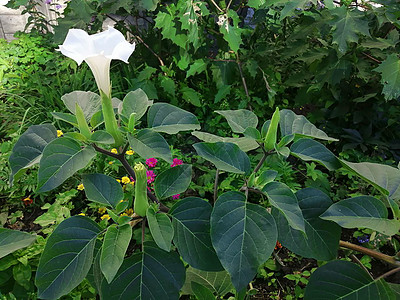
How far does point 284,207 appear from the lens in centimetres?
65

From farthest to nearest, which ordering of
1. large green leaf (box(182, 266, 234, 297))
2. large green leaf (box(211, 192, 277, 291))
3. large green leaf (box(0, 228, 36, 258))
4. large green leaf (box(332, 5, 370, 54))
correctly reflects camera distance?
large green leaf (box(332, 5, 370, 54))
large green leaf (box(182, 266, 234, 297))
large green leaf (box(0, 228, 36, 258))
large green leaf (box(211, 192, 277, 291))

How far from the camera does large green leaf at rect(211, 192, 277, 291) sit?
611 mm

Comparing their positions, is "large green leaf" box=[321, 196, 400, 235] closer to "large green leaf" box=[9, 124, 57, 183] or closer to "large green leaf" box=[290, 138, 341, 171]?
"large green leaf" box=[290, 138, 341, 171]

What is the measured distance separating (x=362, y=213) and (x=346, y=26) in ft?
4.23

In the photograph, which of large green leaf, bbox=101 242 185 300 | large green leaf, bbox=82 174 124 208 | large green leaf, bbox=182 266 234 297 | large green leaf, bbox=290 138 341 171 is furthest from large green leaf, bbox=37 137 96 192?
large green leaf, bbox=182 266 234 297

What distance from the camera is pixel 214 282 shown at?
41.9 inches

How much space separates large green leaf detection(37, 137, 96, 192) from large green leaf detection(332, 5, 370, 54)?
141 centimetres

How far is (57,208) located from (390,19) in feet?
5.80

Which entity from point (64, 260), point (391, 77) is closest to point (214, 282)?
point (64, 260)

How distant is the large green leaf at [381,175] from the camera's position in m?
0.69

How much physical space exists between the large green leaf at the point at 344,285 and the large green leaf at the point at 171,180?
0.33 m

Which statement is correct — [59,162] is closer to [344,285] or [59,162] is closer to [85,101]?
[85,101]

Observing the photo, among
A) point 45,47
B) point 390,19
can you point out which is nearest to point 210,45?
point 390,19

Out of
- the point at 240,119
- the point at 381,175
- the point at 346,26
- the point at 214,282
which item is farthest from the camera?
the point at 346,26
